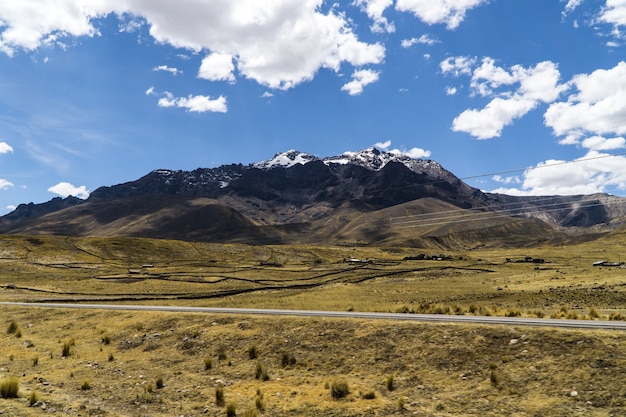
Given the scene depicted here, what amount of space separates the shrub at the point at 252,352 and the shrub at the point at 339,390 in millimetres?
6703

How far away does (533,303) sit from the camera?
4725 cm

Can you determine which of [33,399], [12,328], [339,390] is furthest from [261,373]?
[12,328]

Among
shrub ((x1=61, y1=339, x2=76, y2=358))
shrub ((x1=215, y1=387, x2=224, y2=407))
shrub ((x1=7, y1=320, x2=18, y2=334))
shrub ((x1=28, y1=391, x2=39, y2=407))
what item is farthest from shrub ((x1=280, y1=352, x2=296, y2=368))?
shrub ((x1=7, y1=320, x2=18, y2=334))

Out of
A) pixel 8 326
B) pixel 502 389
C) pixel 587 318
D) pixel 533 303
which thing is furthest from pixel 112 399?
pixel 533 303

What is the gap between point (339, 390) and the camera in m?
17.8

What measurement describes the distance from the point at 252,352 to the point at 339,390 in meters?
7.48

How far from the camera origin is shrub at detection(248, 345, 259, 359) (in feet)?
77.1

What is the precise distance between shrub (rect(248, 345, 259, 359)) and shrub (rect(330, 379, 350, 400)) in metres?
6.70

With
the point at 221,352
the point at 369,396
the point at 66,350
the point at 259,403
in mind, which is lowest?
the point at 369,396

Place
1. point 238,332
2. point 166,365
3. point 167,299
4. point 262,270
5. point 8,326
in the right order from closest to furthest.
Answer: point 166,365 < point 238,332 < point 8,326 < point 167,299 < point 262,270

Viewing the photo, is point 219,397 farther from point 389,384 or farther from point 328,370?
point 389,384

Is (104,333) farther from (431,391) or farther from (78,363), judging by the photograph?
(431,391)

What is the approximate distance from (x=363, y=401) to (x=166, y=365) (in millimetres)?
12042

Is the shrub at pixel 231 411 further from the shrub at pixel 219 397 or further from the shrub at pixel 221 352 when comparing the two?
the shrub at pixel 221 352
